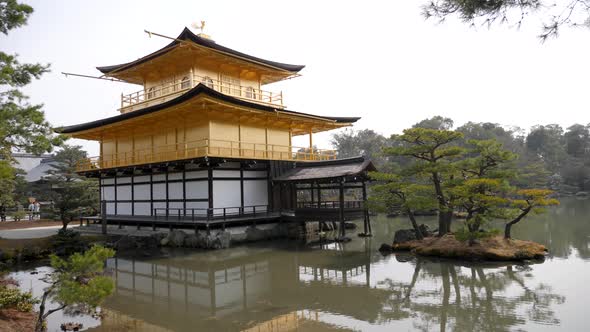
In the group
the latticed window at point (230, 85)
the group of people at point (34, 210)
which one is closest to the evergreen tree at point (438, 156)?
the latticed window at point (230, 85)

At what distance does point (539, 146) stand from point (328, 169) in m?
54.6

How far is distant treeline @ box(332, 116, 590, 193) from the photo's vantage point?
52.6m

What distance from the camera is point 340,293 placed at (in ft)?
35.0

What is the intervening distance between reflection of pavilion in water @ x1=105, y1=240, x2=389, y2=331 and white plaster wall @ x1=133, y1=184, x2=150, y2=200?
7323mm

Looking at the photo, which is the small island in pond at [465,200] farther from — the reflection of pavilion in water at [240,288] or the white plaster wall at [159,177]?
the white plaster wall at [159,177]

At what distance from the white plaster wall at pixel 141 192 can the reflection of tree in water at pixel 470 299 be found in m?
16.0

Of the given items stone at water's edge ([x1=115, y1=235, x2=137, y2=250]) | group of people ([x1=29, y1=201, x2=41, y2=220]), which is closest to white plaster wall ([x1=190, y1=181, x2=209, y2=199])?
stone at water's edge ([x1=115, y1=235, x2=137, y2=250])

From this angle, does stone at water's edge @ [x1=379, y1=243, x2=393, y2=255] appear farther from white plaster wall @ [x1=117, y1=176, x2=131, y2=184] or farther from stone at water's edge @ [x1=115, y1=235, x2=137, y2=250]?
white plaster wall @ [x1=117, y1=176, x2=131, y2=184]

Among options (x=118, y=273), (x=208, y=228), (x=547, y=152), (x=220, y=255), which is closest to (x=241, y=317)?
(x=118, y=273)

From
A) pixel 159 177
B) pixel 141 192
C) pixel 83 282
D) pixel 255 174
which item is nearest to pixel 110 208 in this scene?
pixel 141 192

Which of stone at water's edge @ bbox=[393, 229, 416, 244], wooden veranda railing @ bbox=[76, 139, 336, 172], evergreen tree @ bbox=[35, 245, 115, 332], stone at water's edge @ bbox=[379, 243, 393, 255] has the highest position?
wooden veranda railing @ bbox=[76, 139, 336, 172]

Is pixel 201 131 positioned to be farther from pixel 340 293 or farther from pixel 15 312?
pixel 15 312

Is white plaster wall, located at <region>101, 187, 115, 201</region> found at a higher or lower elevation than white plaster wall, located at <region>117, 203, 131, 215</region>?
higher

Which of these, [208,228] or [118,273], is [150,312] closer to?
[118,273]
